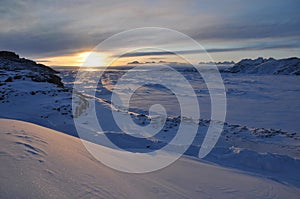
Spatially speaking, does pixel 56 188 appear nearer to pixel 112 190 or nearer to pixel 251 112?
pixel 112 190

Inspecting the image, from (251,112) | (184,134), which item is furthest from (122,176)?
(251,112)

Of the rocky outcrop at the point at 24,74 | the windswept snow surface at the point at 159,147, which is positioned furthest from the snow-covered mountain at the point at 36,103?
the rocky outcrop at the point at 24,74

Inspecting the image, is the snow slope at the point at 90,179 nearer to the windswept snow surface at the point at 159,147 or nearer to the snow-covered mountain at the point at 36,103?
the windswept snow surface at the point at 159,147

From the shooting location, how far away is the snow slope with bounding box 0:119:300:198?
235cm

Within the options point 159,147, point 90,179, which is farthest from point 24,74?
point 90,179

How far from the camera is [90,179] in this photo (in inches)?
109

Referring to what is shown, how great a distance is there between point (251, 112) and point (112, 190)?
10.9m

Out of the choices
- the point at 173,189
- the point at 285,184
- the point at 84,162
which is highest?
the point at 84,162

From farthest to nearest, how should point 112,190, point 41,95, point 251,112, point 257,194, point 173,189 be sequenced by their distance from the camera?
point 251,112 < point 41,95 < point 257,194 < point 173,189 < point 112,190

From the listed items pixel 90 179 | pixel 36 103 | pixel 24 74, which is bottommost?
pixel 90 179

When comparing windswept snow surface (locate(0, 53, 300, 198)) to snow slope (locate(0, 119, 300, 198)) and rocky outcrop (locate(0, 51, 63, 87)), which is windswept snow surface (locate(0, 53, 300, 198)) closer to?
snow slope (locate(0, 119, 300, 198))

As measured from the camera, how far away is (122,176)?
315cm

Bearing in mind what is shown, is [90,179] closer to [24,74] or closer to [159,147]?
[159,147]

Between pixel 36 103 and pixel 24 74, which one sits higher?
pixel 24 74
